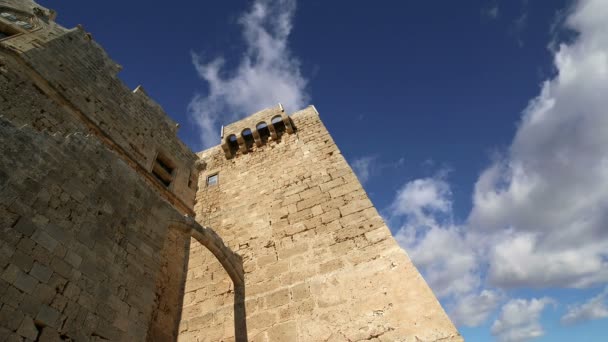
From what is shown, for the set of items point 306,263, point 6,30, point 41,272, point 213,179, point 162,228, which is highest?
point 6,30

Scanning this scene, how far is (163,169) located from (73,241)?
567 centimetres

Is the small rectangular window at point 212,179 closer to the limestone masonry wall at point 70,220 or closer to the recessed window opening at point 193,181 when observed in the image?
the recessed window opening at point 193,181

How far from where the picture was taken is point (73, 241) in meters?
3.66

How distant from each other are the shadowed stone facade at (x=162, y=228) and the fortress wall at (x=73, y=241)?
0.02 meters

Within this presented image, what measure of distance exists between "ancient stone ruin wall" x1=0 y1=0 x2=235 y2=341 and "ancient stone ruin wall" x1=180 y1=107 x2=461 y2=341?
25.8 inches

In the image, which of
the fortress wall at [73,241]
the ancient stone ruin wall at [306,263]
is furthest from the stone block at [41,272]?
the ancient stone ruin wall at [306,263]

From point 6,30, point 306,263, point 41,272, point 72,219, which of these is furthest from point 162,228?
point 6,30

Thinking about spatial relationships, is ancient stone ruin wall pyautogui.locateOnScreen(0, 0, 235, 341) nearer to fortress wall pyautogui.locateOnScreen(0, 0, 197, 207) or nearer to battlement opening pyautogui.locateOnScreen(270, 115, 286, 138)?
fortress wall pyautogui.locateOnScreen(0, 0, 197, 207)

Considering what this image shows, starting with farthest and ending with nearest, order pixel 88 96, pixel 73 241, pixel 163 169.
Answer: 1. pixel 163 169
2. pixel 88 96
3. pixel 73 241

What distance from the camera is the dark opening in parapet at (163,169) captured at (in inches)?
350

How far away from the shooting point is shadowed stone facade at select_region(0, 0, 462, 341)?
3.39m

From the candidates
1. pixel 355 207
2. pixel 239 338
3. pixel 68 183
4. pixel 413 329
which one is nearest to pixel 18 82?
pixel 68 183

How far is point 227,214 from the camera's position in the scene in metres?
7.50

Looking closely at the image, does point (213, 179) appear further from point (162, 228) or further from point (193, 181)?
point (162, 228)
